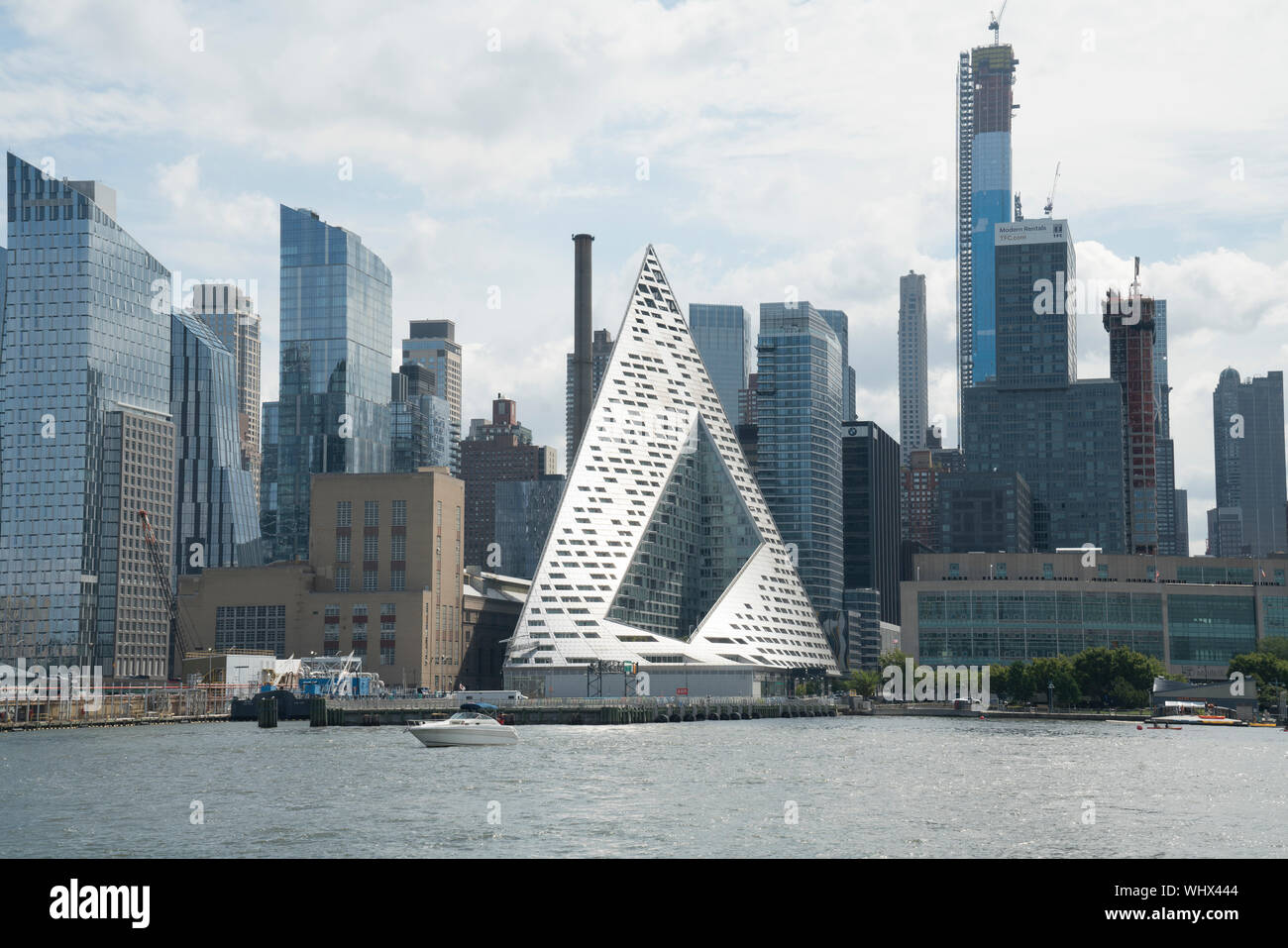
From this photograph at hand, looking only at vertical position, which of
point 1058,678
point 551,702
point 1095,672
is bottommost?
point 551,702

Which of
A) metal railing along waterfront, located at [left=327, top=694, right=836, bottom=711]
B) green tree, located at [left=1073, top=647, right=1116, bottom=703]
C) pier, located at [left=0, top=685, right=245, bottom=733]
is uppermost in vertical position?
green tree, located at [left=1073, top=647, right=1116, bottom=703]

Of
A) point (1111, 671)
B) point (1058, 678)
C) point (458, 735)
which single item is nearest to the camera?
point (458, 735)

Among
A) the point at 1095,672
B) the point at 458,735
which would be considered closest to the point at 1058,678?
the point at 1095,672

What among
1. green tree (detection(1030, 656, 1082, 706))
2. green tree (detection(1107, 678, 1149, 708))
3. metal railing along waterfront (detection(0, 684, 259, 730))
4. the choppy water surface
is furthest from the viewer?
green tree (detection(1030, 656, 1082, 706))

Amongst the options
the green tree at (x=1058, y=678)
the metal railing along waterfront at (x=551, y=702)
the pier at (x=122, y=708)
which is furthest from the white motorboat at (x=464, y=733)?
the green tree at (x=1058, y=678)

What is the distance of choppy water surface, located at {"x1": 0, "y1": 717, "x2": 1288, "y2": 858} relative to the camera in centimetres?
4838

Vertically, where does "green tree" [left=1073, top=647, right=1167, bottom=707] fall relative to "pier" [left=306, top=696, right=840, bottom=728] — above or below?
above

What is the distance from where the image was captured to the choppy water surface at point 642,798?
4838cm

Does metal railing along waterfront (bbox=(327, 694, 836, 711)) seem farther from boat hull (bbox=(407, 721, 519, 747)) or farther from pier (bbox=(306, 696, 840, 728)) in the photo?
boat hull (bbox=(407, 721, 519, 747))

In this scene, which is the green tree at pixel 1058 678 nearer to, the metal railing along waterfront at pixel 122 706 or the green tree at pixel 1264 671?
the green tree at pixel 1264 671

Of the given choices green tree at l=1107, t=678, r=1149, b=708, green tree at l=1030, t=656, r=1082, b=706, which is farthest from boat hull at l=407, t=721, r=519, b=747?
green tree at l=1107, t=678, r=1149, b=708

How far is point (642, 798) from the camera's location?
63625 mm

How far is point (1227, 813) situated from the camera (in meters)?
60.0

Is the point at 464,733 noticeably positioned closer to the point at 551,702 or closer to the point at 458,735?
the point at 458,735
